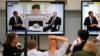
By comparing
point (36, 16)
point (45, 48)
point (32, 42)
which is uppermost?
point (36, 16)

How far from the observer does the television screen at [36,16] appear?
256 inches

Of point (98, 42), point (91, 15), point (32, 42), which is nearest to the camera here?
point (32, 42)

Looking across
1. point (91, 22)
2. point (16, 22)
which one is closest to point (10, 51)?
point (16, 22)

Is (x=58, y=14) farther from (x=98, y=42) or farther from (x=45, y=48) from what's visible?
(x=98, y=42)

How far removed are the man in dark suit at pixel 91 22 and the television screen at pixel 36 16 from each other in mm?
650

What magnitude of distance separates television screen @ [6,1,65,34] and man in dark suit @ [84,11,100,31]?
65cm

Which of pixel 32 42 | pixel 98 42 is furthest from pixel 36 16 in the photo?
pixel 32 42

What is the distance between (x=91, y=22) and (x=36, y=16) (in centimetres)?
147

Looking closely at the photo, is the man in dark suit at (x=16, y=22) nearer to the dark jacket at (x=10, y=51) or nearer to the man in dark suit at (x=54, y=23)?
the man in dark suit at (x=54, y=23)

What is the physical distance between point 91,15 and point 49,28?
3.81 ft

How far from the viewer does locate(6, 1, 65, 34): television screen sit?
6.51 meters

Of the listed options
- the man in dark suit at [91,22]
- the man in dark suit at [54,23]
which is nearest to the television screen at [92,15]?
the man in dark suit at [91,22]

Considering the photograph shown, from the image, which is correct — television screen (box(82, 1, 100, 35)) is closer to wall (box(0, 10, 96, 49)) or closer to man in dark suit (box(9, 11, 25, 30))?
wall (box(0, 10, 96, 49))

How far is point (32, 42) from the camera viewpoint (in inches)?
134
